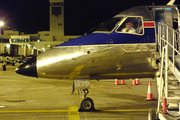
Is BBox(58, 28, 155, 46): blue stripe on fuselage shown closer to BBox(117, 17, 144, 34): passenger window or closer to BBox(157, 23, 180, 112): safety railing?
BBox(117, 17, 144, 34): passenger window

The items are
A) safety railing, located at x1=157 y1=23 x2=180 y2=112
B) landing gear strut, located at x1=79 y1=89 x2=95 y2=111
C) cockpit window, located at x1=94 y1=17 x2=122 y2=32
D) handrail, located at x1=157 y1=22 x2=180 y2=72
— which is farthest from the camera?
landing gear strut, located at x1=79 y1=89 x2=95 y2=111

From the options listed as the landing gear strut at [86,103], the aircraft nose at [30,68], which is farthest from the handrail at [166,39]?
the aircraft nose at [30,68]

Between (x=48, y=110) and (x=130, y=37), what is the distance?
14.2ft

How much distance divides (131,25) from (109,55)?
1.25 meters

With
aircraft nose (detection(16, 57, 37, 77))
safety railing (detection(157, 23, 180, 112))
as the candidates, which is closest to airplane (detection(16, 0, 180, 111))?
aircraft nose (detection(16, 57, 37, 77))

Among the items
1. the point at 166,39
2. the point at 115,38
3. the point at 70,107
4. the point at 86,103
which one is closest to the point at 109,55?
the point at 115,38

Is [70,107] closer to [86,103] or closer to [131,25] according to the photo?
[86,103]

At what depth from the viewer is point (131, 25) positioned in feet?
26.8

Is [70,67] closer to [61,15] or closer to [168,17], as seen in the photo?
[168,17]

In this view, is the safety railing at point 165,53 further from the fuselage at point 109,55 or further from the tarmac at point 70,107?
the tarmac at point 70,107

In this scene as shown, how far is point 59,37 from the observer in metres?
112

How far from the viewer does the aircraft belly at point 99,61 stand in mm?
7922

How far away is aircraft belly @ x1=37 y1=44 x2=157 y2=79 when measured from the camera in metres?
7.92

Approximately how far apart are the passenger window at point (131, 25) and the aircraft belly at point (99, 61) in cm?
52
